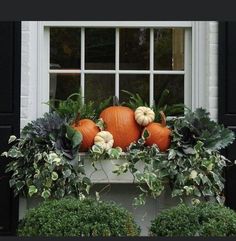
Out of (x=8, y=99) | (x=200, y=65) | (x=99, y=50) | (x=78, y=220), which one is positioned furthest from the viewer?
(x=99, y=50)

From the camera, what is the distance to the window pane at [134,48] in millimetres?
6523

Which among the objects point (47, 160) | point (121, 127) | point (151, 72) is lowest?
point (47, 160)

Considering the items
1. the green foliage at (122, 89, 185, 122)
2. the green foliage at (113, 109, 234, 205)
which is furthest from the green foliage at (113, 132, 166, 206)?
the green foliage at (122, 89, 185, 122)

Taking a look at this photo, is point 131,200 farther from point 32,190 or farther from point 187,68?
point 187,68

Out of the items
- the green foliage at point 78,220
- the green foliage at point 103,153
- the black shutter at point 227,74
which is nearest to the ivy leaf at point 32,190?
the green foliage at point 78,220

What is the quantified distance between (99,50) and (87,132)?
0.83 metres

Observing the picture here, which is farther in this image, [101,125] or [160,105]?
[160,105]

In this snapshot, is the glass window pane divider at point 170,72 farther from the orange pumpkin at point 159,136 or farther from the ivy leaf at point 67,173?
the ivy leaf at point 67,173

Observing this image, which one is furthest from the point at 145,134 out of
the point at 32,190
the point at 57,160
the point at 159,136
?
the point at 32,190

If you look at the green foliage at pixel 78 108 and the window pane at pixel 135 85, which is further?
the window pane at pixel 135 85

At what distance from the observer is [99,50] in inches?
256

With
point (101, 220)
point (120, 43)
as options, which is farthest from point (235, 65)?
point (101, 220)

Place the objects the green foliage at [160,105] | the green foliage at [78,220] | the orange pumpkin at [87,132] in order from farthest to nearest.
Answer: the green foliage at [160,105] < the orange pumpkin at [87,132] < the green foliage at [78,220]

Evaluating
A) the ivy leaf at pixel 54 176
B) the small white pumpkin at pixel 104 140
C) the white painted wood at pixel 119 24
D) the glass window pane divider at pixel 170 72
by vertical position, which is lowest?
the ivy leaf at pixel 54 176
